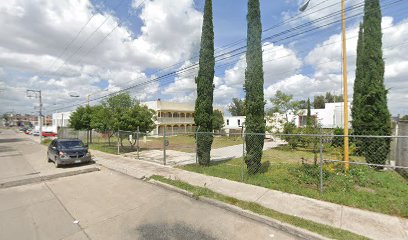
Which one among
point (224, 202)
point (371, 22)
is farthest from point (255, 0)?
point (224, 202)

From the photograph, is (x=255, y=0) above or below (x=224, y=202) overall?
above

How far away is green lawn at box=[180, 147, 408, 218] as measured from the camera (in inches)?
215

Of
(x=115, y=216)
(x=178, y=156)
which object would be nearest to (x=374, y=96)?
(x=178, y=156)

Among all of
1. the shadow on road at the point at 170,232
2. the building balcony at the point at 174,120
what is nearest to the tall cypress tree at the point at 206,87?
the shadow on road at the point at 170,232

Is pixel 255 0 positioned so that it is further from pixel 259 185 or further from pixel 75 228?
pixel 75 228

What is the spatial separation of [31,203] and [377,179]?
1134 centimetres

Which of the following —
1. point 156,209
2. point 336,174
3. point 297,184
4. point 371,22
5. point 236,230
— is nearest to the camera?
point 236,230

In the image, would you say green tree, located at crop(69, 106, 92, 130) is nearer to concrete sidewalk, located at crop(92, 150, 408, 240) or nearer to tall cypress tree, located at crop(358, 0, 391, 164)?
concrete sidewalk, located at crop(92, 150, 408, 240)

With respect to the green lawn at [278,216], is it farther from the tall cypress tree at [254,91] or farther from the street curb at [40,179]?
the street curb at [40,179]

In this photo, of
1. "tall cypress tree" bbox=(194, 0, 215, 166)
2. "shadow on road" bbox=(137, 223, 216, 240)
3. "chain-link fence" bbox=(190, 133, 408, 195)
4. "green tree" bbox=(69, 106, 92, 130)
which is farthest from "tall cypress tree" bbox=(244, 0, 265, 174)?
"green tree" bbox=(69, 106, 92, 130)

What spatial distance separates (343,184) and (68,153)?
12.6m

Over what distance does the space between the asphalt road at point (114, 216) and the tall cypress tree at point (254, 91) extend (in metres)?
3.45

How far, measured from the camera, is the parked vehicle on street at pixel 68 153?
36.5 feet

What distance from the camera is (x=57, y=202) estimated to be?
20.5ft
